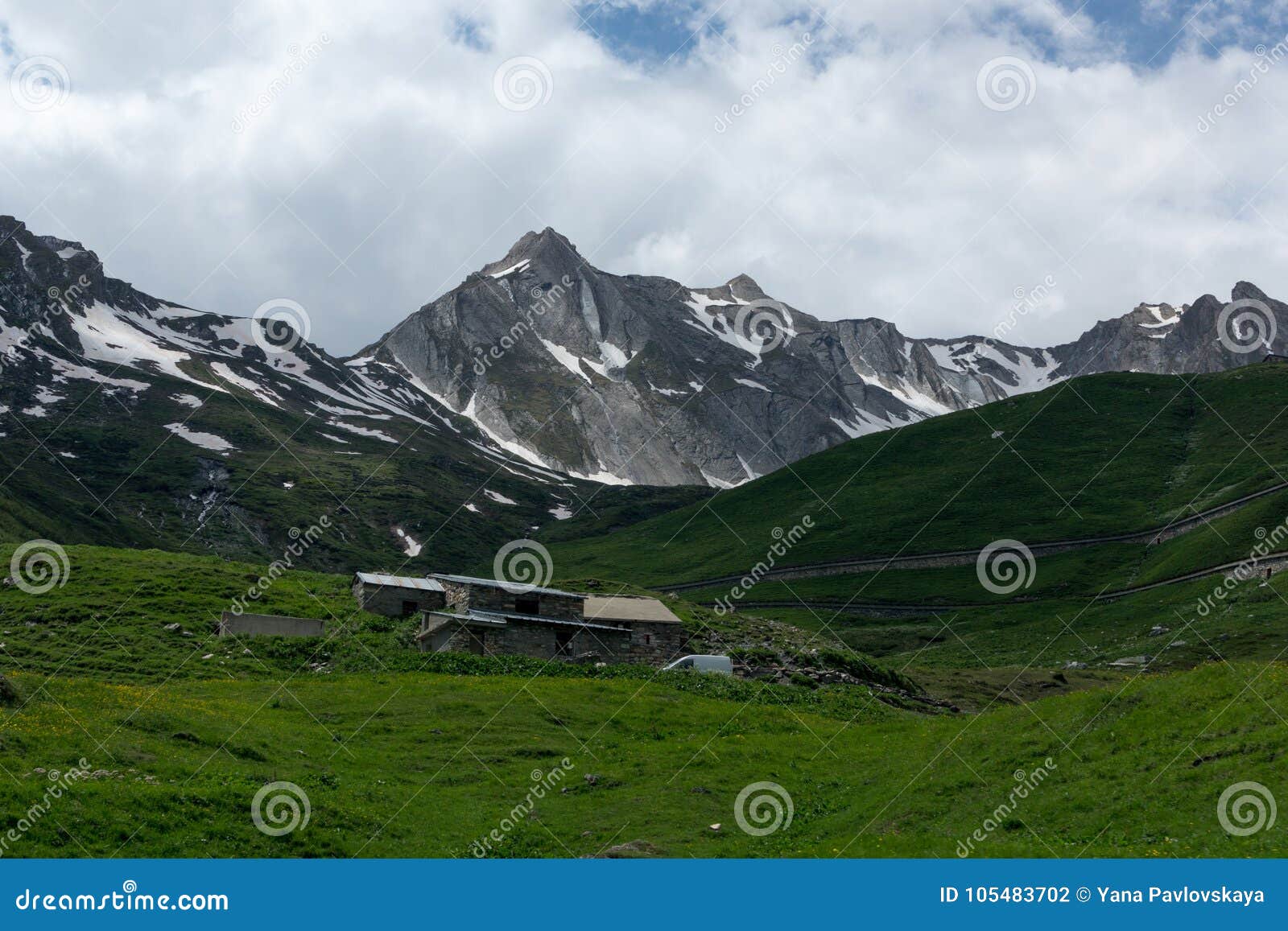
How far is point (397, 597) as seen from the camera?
6544 centimetres

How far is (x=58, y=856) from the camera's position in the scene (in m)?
21.7

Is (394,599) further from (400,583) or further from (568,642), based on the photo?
(568,642)

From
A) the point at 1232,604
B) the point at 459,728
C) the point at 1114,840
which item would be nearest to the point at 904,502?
the point at 1232,604

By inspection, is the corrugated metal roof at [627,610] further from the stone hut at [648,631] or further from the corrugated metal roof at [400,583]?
the corrugated metal roof at [400,583]

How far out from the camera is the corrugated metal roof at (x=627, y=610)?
64.2 m

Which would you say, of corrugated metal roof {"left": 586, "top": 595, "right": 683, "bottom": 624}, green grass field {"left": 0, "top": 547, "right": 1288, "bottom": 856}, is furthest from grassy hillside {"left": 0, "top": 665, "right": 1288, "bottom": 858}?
corrugated metal roof {"left": 586, "top": 595, "right": 683, "bottom": 624}

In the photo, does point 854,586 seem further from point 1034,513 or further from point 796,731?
point 796,731

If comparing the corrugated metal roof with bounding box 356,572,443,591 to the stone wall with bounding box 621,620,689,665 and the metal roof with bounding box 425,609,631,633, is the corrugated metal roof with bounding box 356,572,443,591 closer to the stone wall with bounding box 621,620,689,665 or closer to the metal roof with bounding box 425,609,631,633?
the metal roof with bounding box 425,609,631,633

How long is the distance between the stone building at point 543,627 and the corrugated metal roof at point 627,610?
48mm

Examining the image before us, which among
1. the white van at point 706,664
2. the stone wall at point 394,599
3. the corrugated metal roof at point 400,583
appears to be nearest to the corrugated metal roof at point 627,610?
the white van at point 706,664

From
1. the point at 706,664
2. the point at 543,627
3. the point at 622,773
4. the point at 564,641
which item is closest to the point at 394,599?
the point at 543,627

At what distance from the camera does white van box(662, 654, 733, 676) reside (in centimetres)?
5769

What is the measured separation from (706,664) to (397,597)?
62.9ft

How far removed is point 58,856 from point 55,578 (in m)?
49.7
